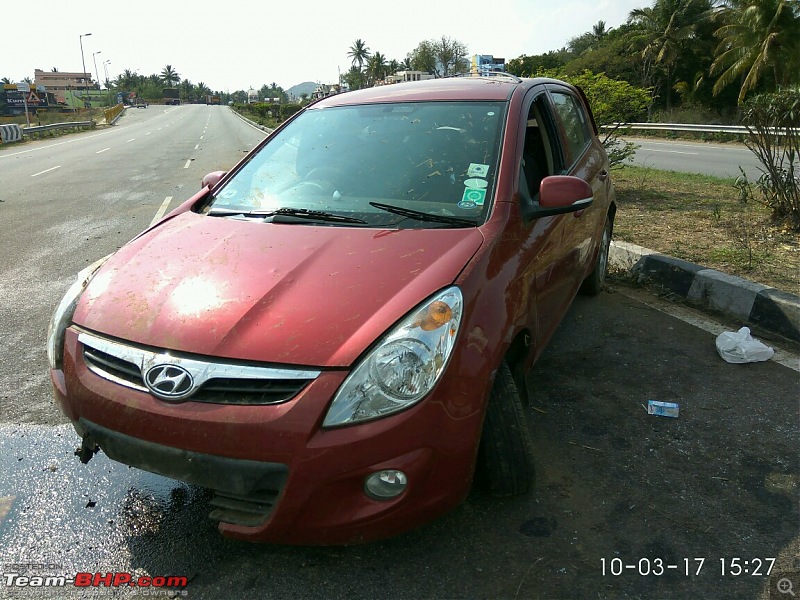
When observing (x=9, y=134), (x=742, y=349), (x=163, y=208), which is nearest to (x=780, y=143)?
(x=742, y=349)

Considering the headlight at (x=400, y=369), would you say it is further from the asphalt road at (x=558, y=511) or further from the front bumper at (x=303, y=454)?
the asphalt road at (x=558, y=511)

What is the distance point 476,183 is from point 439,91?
2.98 ft

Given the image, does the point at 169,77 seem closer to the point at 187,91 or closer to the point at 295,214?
the point at 187,91

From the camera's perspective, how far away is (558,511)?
95.4 inches

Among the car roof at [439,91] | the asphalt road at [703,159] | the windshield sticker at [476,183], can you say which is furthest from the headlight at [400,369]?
the asphalt road at [703,159]

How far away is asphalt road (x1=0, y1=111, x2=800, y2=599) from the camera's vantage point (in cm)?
208

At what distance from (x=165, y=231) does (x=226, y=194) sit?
45 centimetres

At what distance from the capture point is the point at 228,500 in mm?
1999

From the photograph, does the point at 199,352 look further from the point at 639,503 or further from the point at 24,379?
the point at 24,379

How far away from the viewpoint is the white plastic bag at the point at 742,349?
12.3ft

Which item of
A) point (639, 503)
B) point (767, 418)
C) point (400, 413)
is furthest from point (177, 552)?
point (767, 418)

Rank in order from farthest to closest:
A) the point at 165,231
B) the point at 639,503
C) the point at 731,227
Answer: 1. the point at 731,227
2. the point at 165,231
3. the point at 639,503

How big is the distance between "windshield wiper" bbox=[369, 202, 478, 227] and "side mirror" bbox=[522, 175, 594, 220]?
1.00ft

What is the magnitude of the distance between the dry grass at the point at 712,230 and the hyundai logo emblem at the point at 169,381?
4276 mm
